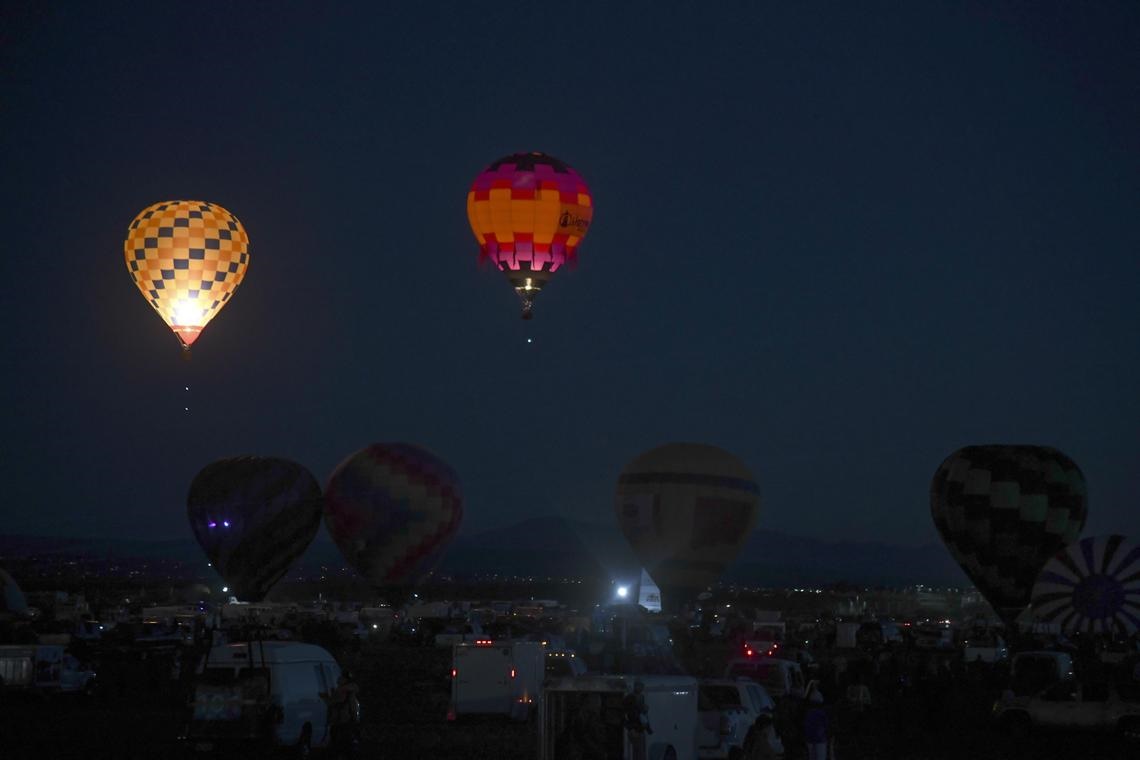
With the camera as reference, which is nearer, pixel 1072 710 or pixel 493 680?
pixel 1072 710

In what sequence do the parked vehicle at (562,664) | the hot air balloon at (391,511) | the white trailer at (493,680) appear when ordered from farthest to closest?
the hot air balloon at (391,511) < the parked vehicle at (562,664) < the white trailer at (493,680)

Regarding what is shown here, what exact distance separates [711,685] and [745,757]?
288cm

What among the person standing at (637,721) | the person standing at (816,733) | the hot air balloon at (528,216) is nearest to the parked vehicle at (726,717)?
the person standing at (816,733)

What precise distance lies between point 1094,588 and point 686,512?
10.8m

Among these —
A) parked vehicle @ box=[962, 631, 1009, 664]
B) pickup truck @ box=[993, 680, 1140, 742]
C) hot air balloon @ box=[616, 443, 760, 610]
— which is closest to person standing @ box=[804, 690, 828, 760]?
pickup truck @ box=[993, 680, 1140, 742]

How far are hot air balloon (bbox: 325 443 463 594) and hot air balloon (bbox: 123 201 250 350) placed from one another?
1042 cm

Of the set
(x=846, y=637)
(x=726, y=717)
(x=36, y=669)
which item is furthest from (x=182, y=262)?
(x=846, y=637)

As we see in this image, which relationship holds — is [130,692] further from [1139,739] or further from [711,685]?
[1139,739]

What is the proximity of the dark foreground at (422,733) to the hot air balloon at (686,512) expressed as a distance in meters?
7.05

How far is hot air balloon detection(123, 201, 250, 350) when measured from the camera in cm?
3478

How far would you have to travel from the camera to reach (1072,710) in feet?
78.2

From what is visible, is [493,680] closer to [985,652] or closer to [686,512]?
[686,512]

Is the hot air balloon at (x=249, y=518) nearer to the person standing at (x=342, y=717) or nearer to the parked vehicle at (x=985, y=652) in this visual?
the parked vehicle at (x=985, y=652)

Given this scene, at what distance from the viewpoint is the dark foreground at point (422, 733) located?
2080cm
